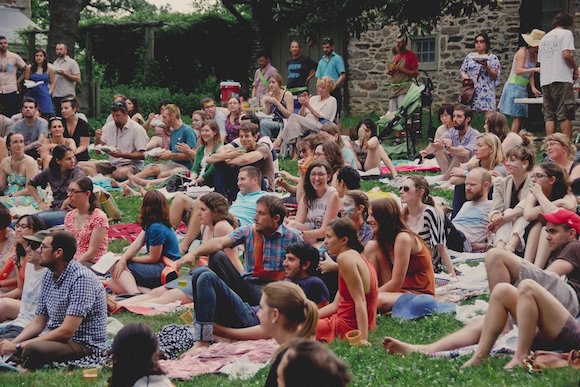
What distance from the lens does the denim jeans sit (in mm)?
7812

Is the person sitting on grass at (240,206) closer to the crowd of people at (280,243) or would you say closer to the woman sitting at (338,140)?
the crowd of people at (280,243)

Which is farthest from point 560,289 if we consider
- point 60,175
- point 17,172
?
point 17,172

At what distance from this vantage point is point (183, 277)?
32.3ft

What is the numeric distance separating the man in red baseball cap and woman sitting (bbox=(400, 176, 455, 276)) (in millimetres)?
2018

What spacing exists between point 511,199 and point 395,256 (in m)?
1.96

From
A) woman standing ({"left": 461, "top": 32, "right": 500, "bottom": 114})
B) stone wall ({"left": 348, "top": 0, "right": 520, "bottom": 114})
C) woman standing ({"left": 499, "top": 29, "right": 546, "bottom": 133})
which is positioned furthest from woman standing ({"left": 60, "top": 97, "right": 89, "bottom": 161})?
stone wall ({"left": 348, "top": 0, "right": 520, "bottom": 114})

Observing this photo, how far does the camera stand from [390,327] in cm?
800

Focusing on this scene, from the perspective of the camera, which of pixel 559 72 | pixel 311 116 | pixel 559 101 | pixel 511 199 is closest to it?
pixel 511 199

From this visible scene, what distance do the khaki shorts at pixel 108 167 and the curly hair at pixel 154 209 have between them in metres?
5.26

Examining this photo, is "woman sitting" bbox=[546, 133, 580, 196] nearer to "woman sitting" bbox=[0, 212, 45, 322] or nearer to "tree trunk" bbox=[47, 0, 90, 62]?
"woman sitting" bbox=[0, 212, 45, 322]

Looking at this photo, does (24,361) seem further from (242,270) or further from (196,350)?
(242,270)

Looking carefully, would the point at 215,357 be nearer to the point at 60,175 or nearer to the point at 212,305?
the point at 212,305

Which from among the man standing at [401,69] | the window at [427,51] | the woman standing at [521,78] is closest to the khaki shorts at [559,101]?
the woman standing at [521,78]

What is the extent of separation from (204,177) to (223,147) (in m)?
0.58
